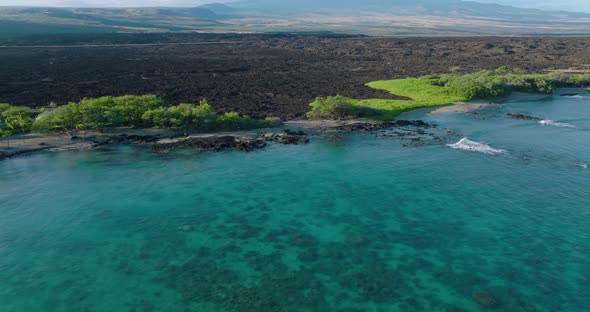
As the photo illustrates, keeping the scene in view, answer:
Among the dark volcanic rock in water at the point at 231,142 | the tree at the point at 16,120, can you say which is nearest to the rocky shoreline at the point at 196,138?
the dark volcanic rock in water at the point at 231,142

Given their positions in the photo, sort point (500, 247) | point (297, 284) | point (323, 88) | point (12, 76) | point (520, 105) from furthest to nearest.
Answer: point (12, 76) → point (323, 88) → point (520, 105) → point (500, 247) → point (297, 284)

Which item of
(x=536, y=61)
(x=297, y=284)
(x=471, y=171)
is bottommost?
(x=297, y=284)

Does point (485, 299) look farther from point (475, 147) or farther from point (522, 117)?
point (522, 117)

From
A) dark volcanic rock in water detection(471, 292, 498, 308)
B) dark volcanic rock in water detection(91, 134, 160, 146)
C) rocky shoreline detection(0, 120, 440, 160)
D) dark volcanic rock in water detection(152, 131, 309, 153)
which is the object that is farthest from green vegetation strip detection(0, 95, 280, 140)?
dark volcanic rock in water detection(471, 292, 498, 308)

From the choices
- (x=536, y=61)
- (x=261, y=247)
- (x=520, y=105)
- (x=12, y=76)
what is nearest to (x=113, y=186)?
(x=261, y=247)

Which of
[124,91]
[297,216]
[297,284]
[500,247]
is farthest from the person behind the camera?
[124,91]

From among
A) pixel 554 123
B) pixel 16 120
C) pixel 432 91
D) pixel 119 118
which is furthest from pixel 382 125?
pixel 16 120

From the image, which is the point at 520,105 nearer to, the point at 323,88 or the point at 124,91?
the point at 323,88
